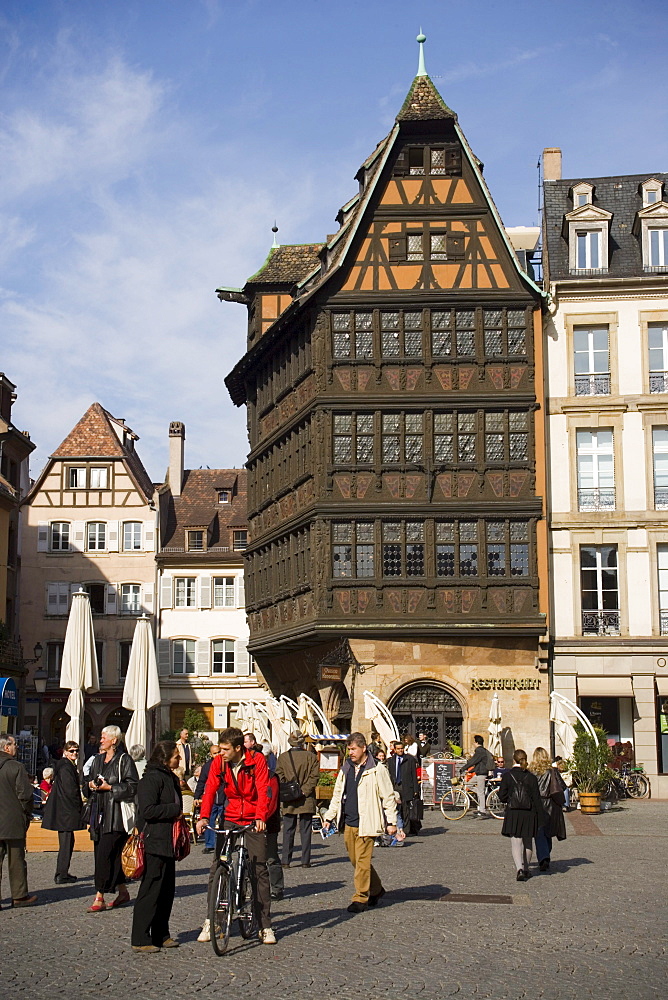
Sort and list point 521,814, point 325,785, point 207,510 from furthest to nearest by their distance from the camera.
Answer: point 207,510
point 325,785
point 521,814

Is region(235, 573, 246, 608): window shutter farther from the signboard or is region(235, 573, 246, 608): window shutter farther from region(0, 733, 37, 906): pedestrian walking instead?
region(0, 733, 37, 906): pedestrian walking

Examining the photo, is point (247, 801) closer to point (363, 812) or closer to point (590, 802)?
point (363, 812)

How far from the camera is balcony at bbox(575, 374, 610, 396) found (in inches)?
1382

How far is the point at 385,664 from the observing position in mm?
33219

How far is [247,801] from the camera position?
448 inches

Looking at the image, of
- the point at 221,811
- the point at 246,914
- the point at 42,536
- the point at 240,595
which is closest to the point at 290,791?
the point at 221,811

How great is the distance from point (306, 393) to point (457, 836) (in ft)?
49.4

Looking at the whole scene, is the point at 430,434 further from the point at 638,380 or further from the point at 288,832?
the point at 288,832

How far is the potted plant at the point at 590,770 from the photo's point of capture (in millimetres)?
27453

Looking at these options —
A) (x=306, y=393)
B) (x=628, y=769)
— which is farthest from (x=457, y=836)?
(x=306, y=393)

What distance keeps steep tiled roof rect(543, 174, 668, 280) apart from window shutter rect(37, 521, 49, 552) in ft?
86.9

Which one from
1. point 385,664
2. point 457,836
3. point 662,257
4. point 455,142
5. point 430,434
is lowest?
point 457,836

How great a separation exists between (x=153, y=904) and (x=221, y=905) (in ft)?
1.79

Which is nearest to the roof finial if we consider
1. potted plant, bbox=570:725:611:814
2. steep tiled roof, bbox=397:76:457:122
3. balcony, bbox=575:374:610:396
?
steep tiled roof, bbox=397:76:457:122
